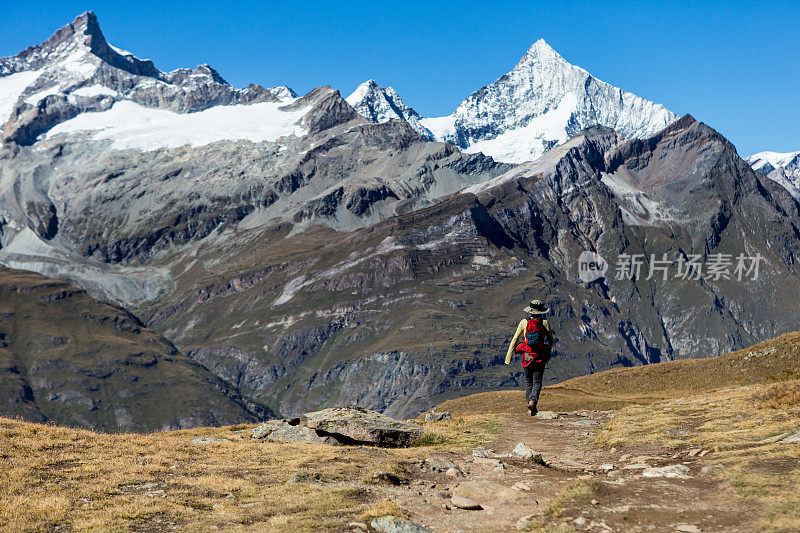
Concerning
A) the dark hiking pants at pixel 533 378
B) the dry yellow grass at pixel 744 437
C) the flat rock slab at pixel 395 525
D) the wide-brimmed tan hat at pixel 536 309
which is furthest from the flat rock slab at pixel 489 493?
the wide-brimmed tan hat at pixel 536 309

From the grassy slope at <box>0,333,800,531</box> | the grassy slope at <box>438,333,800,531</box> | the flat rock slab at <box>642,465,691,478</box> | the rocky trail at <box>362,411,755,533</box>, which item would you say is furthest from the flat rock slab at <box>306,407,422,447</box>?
the flat rock slab at <box>642,465,691,478</box>

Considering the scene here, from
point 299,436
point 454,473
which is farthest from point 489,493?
point 299,436

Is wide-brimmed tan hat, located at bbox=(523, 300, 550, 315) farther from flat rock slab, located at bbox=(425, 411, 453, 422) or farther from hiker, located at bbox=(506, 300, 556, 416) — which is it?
flat rock slab, located at bbox=(425, 411, 453, 422)

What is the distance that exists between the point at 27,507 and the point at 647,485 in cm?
1736

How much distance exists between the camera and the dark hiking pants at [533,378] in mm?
36487

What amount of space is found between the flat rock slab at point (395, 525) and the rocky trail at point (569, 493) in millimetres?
34

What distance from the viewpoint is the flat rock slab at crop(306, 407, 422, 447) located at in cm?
3344

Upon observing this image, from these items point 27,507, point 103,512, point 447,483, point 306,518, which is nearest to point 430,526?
point 306,518

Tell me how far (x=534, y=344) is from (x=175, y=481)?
18934mm

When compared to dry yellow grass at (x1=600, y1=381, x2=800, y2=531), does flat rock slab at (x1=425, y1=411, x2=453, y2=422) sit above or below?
below

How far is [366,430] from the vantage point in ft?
110

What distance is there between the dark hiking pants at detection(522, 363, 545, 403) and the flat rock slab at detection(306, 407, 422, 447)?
665 centimetres

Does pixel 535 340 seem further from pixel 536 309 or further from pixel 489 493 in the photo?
pixel 489 493

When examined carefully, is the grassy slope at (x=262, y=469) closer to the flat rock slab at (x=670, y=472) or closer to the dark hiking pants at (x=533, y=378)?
the flat rock slab at (x=670, y=472)
